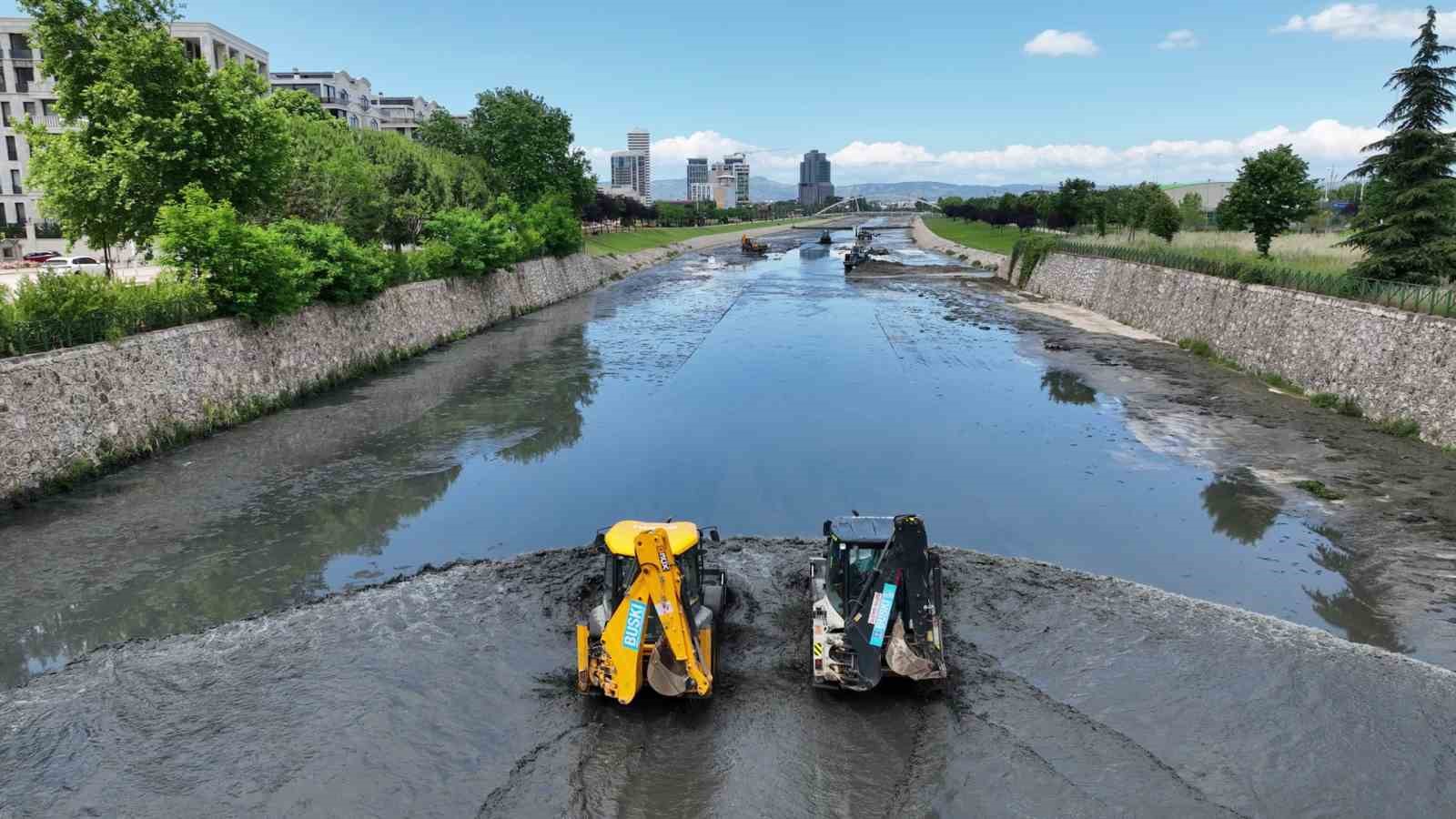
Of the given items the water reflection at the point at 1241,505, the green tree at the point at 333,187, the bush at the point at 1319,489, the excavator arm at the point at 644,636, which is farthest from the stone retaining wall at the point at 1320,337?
the green tree at the point at 333,187

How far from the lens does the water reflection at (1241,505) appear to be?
1794 cm

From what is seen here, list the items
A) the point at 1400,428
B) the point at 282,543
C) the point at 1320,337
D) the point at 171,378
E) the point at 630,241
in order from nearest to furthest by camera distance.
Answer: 1. the point at 282,543
2. the point at 1400,428
3. the point at 171,378
4. the point at 1320,337
5. the point at 630,241

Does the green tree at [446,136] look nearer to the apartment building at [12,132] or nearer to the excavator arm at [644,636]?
the apartment building at [12,132]

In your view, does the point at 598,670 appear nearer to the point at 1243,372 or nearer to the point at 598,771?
the point at 598,771

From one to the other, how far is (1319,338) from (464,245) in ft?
124

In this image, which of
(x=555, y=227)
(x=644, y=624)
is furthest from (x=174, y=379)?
(x=555, y=227)

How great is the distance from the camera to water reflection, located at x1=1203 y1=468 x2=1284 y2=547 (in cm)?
1794

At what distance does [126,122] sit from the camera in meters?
29.0

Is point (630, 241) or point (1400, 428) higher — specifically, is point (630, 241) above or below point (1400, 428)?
above

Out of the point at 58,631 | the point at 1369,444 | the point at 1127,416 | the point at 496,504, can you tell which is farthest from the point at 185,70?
the point at 1369,444

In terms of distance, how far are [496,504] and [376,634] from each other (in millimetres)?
6659

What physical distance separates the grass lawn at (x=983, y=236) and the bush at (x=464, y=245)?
4967cm

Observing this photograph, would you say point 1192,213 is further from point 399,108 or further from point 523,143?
point 399,108

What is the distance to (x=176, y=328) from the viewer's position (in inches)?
1000
